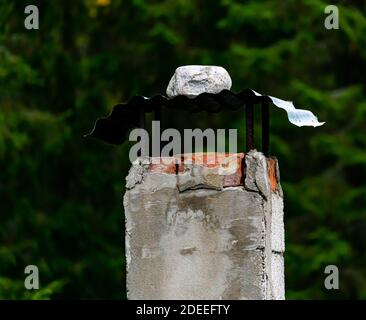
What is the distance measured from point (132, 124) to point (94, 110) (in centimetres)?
1161

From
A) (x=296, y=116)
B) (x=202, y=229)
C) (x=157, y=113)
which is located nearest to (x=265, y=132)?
(x=296, y=116)

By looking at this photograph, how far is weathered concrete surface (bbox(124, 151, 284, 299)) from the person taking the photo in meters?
9.07

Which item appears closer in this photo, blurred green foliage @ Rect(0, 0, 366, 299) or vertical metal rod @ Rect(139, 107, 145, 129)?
vertical metal rod @ Rect(139, 107, 145, 129)

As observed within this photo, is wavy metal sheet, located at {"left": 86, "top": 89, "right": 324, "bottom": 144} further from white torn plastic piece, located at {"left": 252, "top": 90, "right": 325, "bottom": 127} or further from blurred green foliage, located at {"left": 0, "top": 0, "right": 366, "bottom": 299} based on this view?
blurred green foliage, located at {"left": 0, "top": 0, "right": 366, "bottom": 299}

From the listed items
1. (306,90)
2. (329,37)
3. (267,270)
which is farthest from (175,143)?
(329,37)

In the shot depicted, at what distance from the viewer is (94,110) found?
21.5 m

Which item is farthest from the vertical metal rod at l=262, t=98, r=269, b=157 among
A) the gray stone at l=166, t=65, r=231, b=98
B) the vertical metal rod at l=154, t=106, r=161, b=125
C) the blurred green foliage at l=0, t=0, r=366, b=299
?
the blurred green foliage at l=0, t=0, r=366, b=299

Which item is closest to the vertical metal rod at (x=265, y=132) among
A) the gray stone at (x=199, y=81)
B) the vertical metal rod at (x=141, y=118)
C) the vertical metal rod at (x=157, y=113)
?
the gray stone at (x=199, y=81)

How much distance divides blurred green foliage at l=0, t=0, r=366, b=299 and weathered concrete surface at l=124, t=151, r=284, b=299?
9419mm

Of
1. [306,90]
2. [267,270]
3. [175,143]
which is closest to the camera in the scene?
[267,270]

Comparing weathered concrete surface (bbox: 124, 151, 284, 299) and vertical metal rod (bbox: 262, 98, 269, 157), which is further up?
vertical metal rod (bbox: 262, 98, 269, 157)

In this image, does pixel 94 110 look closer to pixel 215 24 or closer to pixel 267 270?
pixel 215 24

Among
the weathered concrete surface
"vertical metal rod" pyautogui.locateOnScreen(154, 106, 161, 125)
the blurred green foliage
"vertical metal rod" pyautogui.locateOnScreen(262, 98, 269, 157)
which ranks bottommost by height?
the weathered concrete surface

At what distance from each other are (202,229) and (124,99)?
41.3ft
